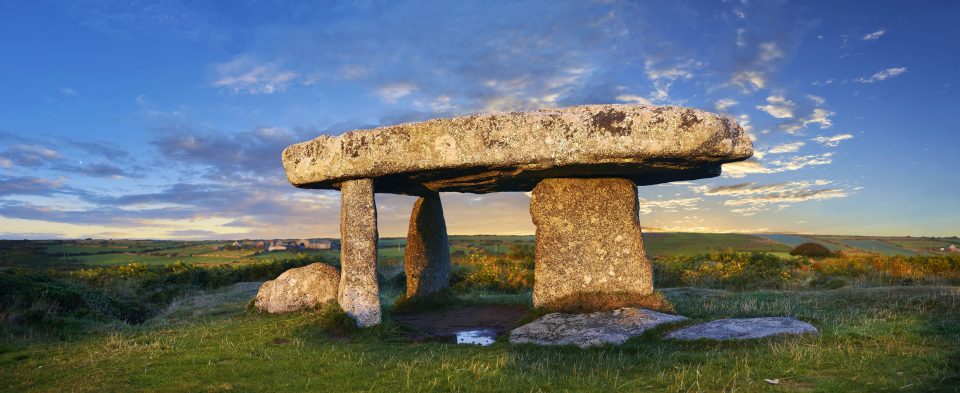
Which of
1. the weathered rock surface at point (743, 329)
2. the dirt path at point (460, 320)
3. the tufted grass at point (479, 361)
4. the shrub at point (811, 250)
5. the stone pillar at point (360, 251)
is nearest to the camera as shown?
the tufted grass at point (479, 361)

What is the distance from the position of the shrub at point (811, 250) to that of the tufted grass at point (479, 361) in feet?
80.3

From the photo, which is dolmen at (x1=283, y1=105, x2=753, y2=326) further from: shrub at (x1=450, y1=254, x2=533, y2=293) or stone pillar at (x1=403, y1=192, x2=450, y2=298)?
shrub at (x1=450, y1=254, x2=533, y2=293)

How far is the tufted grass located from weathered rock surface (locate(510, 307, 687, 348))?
1.29 ft

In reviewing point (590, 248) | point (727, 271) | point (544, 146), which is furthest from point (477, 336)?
point (727, 271)

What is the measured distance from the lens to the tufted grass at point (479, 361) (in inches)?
302

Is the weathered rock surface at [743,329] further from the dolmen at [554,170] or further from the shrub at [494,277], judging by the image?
the shrub at [494,277]

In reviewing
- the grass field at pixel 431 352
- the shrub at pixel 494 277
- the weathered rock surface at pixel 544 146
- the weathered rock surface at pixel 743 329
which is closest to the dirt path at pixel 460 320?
the grass field at pixel 431 352

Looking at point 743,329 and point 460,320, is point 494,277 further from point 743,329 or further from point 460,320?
point 743,329

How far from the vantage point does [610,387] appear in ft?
24.9

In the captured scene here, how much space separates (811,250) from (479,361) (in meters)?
34.0

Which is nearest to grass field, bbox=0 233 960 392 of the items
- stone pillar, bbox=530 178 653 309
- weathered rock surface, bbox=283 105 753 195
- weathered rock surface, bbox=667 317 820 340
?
weathered rock surface, bbox=667 317 820 340

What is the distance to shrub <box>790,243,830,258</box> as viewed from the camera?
1411 inches

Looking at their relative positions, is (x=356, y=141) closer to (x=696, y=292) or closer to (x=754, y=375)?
(x=754, y=375)

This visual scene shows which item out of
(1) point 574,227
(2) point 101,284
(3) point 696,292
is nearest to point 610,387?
(1) point 574,227
